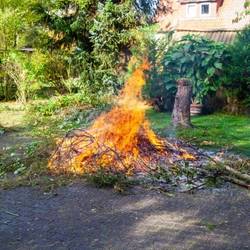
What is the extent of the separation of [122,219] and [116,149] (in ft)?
6.46

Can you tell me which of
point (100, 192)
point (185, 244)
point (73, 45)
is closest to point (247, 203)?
point (185, 244)

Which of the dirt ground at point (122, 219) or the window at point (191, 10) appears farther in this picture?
the window at point (191, 10)

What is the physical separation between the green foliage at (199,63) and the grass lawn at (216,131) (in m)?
0.93

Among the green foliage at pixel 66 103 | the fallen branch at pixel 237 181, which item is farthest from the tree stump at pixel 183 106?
the fallen branch at pixel 237 181

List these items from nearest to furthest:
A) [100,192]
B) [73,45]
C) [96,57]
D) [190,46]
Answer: [100,192] → [190,46] → [96,57] → [73,45]

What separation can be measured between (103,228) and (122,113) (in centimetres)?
307

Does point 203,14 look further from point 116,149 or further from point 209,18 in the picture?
point 116,149

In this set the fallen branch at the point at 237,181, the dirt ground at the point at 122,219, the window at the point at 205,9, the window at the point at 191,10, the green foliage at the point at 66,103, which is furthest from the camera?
the window at the point at 191,10

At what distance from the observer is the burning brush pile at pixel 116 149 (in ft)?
21.3

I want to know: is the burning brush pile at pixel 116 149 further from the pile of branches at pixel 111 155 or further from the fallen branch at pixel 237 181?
the fallen branch at pixel 237 181

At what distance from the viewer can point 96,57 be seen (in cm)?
1562

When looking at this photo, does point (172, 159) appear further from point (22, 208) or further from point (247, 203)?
point (22, 208)

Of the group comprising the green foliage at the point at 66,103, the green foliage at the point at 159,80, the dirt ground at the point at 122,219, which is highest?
the green foliage at the point at 159,80

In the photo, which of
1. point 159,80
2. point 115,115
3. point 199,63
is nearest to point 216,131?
point 199,63
